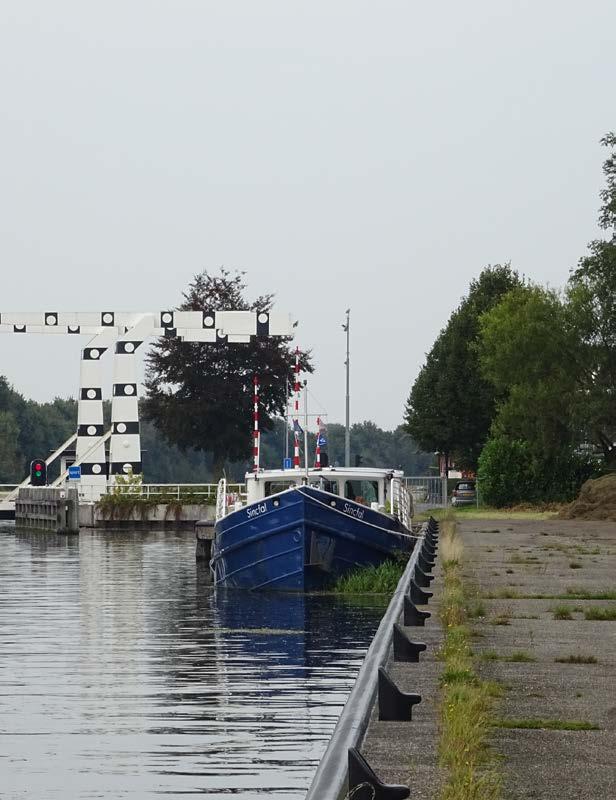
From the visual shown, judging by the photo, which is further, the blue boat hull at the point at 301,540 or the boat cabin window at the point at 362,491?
the boat cabin window at the point at 362,491

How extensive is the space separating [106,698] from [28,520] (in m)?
59.7

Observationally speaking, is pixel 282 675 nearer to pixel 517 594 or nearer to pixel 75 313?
pixel 517 594

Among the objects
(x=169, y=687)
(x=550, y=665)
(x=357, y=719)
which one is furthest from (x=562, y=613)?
(x=357, y=719)

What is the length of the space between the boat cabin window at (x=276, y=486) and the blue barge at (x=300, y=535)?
2 centimetres

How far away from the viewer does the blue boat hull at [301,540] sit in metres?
29.3

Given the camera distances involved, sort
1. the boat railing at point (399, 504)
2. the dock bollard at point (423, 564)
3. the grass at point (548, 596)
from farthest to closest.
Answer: the boat railing at point (399, 504) < the dock bollard at point (423, 564) < the grass at point (548, 596)

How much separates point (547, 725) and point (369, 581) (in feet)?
66.7

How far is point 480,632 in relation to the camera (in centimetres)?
1512

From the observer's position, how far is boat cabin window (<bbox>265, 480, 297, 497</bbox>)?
32.1m

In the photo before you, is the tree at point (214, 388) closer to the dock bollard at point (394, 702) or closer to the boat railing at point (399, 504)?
the boat railing at point (399, 504)

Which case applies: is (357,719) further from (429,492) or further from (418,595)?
(429,492)

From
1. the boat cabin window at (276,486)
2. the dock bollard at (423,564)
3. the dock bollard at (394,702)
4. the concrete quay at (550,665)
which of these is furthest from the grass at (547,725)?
the boat cabin window at (276,486)

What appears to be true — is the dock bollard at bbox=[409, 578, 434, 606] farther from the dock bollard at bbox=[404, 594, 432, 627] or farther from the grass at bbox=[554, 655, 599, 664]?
the grass at bbox=[554, 655, 599, 664]

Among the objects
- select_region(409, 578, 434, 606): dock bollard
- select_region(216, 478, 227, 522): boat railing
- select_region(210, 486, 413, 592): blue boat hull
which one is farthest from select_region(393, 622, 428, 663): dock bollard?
select_region(216, 478, 227, 522): boat railing
